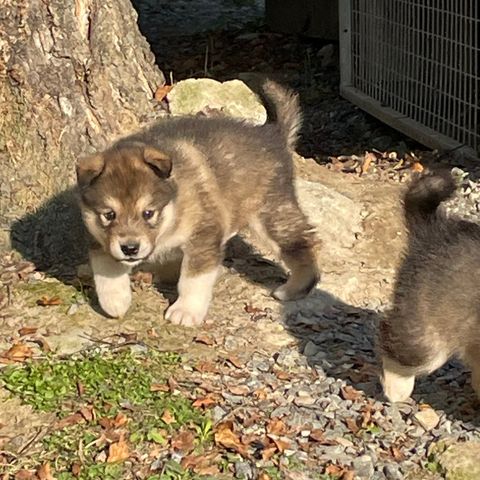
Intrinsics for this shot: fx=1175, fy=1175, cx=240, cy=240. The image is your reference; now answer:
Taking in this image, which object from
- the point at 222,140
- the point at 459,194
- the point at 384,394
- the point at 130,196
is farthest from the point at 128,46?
the point at 384,394

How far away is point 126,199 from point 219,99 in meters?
2.66

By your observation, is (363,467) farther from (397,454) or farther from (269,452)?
(269,452)

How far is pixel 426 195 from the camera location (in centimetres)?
498

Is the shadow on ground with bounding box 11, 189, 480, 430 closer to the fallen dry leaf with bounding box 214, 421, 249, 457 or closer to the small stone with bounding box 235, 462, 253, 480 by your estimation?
the fallen dry leaf with bounding box 214, 421, 249, 457

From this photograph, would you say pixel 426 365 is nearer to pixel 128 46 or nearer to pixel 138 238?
pixel 138 238

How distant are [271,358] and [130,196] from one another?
1.01 metres

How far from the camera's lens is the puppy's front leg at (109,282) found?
575 cm

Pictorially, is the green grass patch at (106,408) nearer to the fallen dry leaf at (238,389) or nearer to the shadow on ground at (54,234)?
the fallen dry leaf at (238,389)

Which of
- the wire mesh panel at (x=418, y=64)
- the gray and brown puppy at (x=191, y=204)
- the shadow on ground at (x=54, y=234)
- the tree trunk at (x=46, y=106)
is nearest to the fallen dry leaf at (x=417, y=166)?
the wire mesh panel at (x=418, y=64)

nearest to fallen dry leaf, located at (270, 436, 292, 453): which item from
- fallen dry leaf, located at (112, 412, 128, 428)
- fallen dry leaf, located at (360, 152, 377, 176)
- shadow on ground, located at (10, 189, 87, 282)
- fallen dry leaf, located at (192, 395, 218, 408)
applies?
fallen dry leaf, located at (192, 395, 218, 408)

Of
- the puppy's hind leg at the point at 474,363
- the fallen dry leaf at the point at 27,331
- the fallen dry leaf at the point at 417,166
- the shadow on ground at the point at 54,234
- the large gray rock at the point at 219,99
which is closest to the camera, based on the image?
the puppy's hind leg at the point at 474,363

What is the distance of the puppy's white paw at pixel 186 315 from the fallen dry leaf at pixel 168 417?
0.87 meters

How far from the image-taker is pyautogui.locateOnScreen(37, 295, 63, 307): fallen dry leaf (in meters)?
5.99

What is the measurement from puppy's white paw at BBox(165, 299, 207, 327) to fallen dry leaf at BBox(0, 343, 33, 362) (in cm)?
71
